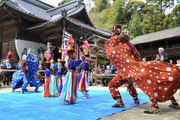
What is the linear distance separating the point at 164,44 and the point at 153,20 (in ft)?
27.6

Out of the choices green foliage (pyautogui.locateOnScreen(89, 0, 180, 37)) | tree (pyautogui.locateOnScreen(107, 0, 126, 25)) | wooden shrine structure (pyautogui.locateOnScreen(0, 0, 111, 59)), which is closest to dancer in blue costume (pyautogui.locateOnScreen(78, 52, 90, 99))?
wooden shrine structure (pyautogui.locateOnScreen(0, 0, 111, 59))

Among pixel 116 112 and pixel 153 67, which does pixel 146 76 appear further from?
pixel 116 112

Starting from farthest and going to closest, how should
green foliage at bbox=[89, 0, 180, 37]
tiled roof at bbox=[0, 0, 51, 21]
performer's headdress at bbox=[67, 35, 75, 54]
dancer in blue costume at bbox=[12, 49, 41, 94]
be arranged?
green foliage at bbox=[89, 0, 180, 37], tiled roof at bbox=[0, 0, 51, 21], dancer in blue costume at bbox=[12, 49, 41, 94], performer's headdress at bbox=[67, 35, 75, 54]

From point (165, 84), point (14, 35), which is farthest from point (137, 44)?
point (165, 84)

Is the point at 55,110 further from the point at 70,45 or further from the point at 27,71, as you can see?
the point at 27,71

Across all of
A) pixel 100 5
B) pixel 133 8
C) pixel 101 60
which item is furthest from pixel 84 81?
pixel 100 5

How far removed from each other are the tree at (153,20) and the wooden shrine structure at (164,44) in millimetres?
6698

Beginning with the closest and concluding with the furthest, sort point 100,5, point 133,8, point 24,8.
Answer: point 24,8
point 133,8
point 100,5

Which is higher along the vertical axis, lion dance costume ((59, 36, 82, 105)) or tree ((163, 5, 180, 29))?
tree ((163, 5, 180, 29))

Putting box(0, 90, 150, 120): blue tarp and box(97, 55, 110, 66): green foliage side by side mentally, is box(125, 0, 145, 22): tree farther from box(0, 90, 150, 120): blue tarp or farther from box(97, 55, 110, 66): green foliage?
box(0, 90, 150, 120): blue tarp

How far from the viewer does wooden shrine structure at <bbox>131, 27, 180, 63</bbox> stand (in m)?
16.5

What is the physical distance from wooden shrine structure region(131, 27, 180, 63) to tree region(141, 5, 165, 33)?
670 centimetres

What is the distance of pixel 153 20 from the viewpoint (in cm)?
2458

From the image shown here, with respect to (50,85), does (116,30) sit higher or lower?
higher
